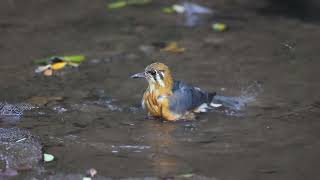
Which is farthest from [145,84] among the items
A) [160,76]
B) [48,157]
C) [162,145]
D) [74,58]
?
[48,157]

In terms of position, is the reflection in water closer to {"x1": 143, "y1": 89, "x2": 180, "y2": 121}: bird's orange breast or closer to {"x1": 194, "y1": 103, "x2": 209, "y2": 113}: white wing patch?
{"x1": 143, "y1": 89, "x2": 180, "y2": 121}: bird's orange breast

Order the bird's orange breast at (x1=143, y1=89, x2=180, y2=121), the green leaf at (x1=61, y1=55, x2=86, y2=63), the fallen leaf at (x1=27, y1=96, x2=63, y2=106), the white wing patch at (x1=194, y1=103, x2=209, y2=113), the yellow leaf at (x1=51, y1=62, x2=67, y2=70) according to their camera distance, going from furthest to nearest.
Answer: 1. the green leaf at (x1=61, y1=55, x2=86, y2=63)
2. the yellow leaf at (x1=51, y1=62, x2=67, y2=70)
3. the fallen leaf at (x1=27, y1=96, x2=63, y2=106)
4. the white wing patch at (x1=194, y1=103, x2=209, y2=113)
5. the bird's orange breast at (x1=143, y1=89, x2=180, y2=121)

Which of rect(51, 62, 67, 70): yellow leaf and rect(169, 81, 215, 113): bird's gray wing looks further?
rect(51, 62, 67, 70): yellow leaf

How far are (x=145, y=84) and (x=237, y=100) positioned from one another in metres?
1.16

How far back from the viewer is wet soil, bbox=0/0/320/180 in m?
6.24

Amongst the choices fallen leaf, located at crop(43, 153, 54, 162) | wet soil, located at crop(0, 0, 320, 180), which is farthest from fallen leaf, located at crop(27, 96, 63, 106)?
fallen leaf, located at crop(43, 153, 54, 162)

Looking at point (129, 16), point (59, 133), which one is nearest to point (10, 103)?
point (59, 133)

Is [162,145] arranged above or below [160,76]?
below

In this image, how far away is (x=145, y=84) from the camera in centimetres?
839

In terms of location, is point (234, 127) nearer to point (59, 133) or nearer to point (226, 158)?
point (226, 158)

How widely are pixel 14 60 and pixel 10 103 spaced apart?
1.57 m

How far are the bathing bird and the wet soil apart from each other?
0.11 meters

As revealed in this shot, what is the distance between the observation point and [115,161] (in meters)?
6.18

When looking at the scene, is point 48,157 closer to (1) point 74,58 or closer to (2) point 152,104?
(2) point 152,104
